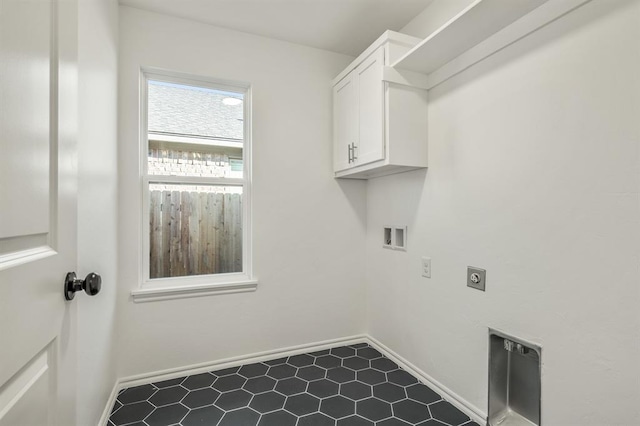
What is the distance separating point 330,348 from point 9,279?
92.6 inches

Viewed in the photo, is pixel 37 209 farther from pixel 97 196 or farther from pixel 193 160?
pixel 193 160

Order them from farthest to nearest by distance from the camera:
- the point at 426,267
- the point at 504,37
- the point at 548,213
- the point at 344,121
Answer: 1. the point at 344,121
2. the point at 426,267
3. the point at 504,37
4. the point at 548,213

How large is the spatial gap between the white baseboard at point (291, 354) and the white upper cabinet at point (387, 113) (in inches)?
54.5

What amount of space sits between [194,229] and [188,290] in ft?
1.46

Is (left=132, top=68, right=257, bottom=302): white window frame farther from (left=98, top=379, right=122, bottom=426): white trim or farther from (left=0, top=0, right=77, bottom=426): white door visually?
(left=0, top=0, right=77, bottom=426): white door

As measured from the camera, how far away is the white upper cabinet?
191 centimetres

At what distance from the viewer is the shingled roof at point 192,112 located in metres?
2.22

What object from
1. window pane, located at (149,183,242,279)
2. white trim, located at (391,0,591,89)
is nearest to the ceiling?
white trim, located at (391,0,591,89)

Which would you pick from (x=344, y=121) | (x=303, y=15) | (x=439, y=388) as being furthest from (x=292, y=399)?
(x=303, y=15)

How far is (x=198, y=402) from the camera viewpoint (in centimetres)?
185

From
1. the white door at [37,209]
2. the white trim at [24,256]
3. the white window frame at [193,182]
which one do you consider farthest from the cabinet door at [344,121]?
the white trim at [24,256]

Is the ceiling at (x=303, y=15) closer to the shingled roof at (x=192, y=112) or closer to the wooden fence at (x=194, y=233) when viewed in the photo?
the shingled roof at (x=192, y=112)

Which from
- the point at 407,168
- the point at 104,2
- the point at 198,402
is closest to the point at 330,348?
the point at 198,402

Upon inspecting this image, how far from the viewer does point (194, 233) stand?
2.32 meters
